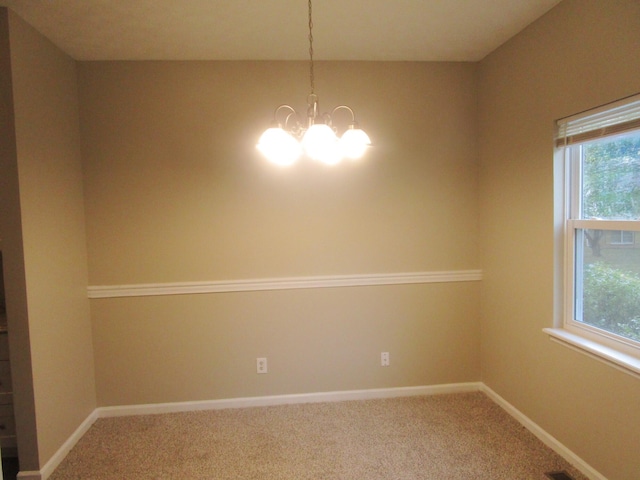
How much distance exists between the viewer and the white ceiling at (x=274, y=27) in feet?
6.89

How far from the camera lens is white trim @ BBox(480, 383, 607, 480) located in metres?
2.03

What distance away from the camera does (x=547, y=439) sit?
91.6 inches

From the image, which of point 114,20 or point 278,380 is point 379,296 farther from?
point 114,20

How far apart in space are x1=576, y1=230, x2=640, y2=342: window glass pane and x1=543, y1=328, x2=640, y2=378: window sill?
0.10 meters

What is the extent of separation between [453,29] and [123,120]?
2414mm

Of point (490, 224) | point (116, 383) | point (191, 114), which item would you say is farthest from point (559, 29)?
point (116, 383)

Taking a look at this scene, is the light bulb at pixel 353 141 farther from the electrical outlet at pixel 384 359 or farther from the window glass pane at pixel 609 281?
the electrical outlet at pixel 384 359

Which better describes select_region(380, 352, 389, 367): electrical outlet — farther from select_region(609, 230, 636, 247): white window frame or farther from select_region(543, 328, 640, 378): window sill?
select_region(609, 230, 636, 247): white window frame

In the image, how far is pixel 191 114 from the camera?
2.78m

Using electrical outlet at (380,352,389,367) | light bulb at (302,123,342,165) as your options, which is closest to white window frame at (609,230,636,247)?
light bulb at (302,123,342,165)

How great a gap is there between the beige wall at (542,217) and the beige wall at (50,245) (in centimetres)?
307

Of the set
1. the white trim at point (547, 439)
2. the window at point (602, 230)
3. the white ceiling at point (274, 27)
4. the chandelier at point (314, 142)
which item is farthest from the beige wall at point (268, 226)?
the chandelier at point (314, 142)

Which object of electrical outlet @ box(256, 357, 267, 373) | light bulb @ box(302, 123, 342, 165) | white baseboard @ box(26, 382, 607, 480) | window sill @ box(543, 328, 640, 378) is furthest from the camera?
electrical outlet @ box(256, 357, 267, 373)

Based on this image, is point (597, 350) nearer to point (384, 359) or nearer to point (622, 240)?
point (622, 240)
